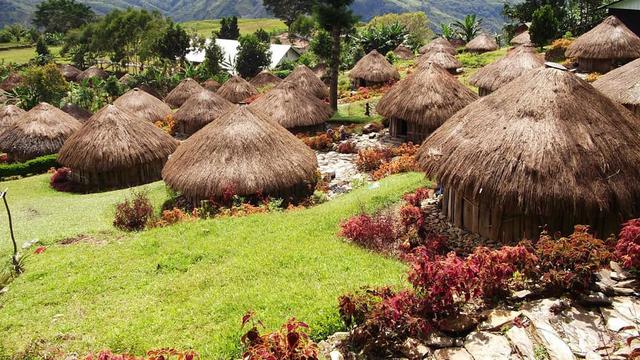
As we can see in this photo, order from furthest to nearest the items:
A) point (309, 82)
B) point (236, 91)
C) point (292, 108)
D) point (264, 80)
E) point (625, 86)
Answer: point (264, 80), point (236, 91), point (309, 82), point (292, 108), point (625, 86)

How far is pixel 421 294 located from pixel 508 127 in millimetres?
6806

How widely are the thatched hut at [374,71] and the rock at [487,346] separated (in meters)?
38.6

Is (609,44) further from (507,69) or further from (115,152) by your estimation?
(115,152)

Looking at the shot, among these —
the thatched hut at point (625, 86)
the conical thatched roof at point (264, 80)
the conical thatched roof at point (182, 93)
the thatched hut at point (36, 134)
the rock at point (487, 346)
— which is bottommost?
the thatched hut at point (36, 134)

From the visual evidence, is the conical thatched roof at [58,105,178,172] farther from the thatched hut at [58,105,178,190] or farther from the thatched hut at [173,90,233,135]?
the thatched hut at [173,90,233,135]

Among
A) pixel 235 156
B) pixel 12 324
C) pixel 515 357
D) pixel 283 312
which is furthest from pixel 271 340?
pixel 235 156

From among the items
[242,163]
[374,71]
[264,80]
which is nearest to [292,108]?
[242,163]

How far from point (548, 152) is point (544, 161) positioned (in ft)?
0.97

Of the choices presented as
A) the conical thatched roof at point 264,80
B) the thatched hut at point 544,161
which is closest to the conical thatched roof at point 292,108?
the thatched hut at point 544,161

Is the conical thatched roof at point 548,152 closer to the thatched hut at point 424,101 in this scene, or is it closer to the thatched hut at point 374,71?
the thatched hut at point 424,101

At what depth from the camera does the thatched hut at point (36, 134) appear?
35562 mm

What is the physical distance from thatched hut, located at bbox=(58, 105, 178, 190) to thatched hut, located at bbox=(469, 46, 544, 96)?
20859mm

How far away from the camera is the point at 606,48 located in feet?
119

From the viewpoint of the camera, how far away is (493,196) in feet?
43.5
